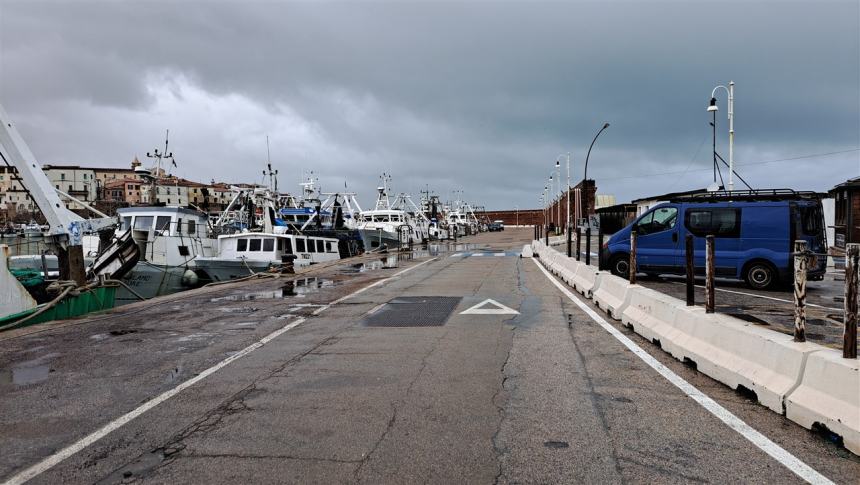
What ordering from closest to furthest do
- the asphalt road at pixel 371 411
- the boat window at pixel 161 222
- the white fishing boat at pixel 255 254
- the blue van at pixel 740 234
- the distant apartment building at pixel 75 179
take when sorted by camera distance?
the asphalt road at pixel 371 411 < the blue van at pixel 740 234 < the white fishing boat at pixel 255 254 < the boat window at pixel 161 222 < the distant apartment building at pixel 75 179

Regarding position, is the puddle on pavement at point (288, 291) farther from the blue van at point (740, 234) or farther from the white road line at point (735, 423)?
the blue van at point (740, 234)

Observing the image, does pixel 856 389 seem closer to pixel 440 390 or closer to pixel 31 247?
pixel 440 390

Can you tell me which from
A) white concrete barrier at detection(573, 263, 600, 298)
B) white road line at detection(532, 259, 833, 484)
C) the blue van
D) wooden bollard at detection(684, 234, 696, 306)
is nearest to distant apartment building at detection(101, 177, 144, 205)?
white concrete barrier at detection(573, 263, 600, 298)

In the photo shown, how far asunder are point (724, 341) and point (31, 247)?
4303 cm

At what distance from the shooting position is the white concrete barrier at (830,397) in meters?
4.14

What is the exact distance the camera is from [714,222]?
14.9 meters

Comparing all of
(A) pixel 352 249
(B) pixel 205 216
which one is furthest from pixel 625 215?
(B) pixel 205 216

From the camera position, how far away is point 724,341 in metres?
6.05

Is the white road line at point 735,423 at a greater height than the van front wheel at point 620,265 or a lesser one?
lesser

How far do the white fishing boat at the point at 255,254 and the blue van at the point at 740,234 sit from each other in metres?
12.5

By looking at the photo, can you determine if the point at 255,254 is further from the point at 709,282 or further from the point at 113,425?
the point at 709,282

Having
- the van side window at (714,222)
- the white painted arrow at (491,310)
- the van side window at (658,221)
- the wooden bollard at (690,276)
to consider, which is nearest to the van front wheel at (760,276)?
the van side window at (714,222)

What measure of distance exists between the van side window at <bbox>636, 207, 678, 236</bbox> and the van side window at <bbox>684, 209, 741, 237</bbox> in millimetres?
406

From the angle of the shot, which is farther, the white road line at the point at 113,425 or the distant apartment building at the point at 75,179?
the distant apartment building at the point at 75,179
